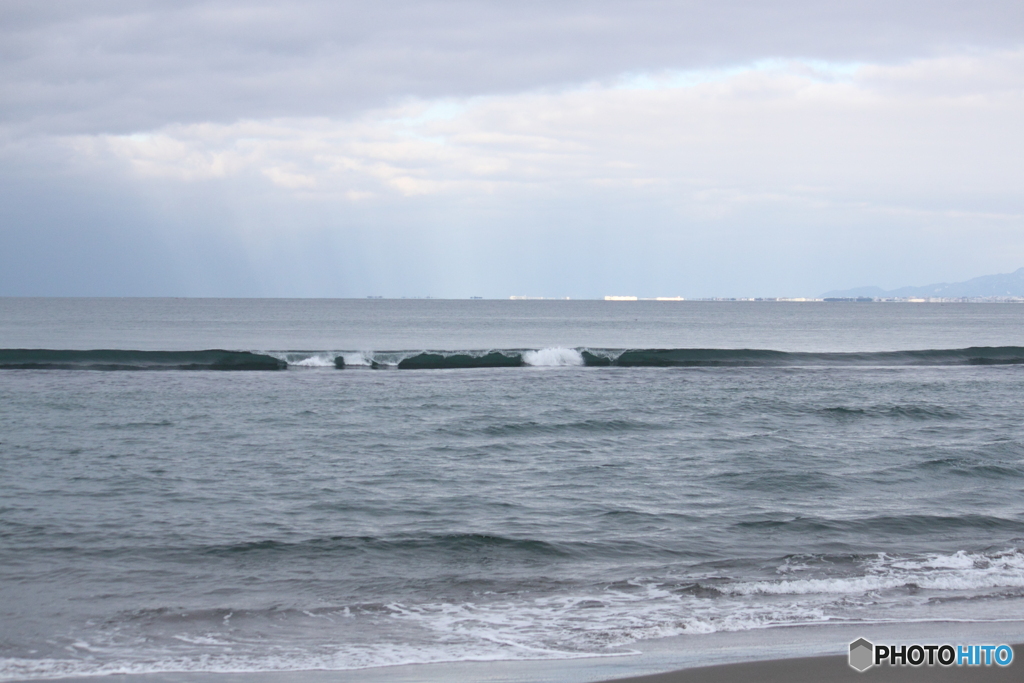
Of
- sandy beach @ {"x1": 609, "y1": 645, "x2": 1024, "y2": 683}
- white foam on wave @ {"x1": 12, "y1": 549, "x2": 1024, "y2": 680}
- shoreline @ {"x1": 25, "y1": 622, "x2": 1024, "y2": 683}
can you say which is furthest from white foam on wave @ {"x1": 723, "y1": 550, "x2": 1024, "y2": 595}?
sandy beach @ {"x1": 609, "y1": 645, "x2": 1024, "y2": 683}

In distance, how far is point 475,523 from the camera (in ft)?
29.6

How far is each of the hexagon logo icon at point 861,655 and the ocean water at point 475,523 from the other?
724 millimetres

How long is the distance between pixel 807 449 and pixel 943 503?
3735mm

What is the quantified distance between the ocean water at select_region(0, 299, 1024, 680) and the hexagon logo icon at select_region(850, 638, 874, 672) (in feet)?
2.38

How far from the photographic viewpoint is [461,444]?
14352mm

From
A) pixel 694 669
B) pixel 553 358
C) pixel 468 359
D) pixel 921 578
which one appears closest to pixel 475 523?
pixel 694 669

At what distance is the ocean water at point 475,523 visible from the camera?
607 centimetres

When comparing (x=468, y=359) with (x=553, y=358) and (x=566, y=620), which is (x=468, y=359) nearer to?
(x=553, y=358)

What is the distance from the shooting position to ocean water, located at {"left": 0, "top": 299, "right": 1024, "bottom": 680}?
607cm

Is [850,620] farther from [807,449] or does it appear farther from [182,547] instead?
[807,449]

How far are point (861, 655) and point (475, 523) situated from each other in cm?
471

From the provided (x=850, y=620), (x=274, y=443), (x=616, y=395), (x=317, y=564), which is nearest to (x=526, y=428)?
(x=274, y=443)

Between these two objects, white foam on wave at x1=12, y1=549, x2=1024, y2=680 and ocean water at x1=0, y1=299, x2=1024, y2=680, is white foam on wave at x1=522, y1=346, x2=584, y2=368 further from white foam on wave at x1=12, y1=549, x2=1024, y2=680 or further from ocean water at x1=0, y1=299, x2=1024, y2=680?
white foam on wave at x1=12, y1=549, x2=1024, y2=680

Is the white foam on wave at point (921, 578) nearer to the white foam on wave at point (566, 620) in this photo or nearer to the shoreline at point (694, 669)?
the white foam on wave at point (566, 620)
